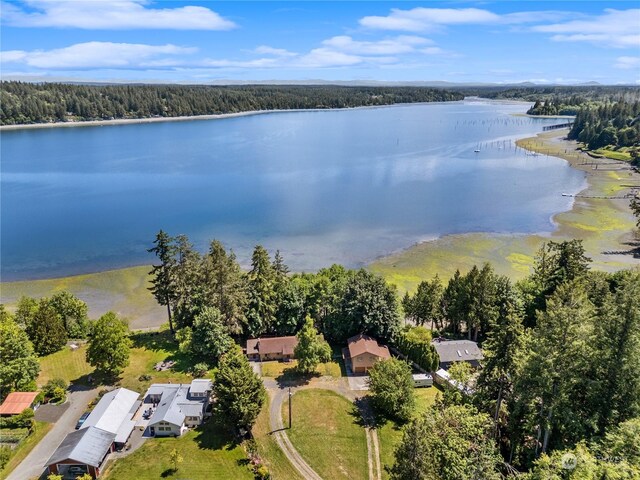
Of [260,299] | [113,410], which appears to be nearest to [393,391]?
[260,299]

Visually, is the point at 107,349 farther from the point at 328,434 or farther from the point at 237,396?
the point at 328,434

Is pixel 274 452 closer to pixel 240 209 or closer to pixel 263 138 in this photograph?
pixel 240 209

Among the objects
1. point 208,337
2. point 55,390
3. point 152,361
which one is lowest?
point 152,361

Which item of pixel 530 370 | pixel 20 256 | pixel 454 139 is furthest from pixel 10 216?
pixel 454 139

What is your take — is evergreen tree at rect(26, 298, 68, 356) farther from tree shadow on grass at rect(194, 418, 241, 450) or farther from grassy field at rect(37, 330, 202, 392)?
tree shadow on grass at rect(194, 418, 241, 450)

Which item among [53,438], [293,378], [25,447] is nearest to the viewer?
[25,447]

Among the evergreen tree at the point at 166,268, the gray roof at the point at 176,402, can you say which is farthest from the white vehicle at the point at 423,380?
the evergreen tree at the point at 166,268
